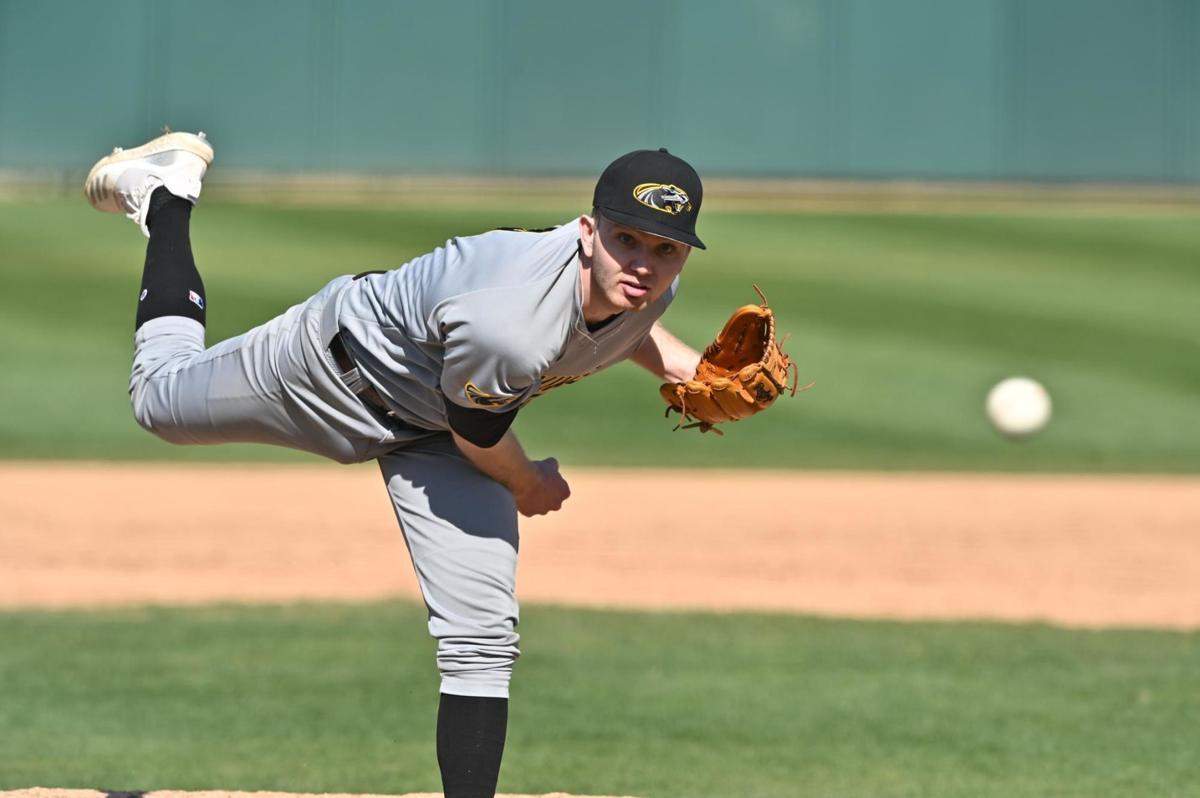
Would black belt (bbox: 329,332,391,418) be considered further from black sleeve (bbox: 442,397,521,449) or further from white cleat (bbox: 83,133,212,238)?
white cleat (bbox: 83,133,212,238)

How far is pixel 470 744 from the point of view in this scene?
336 cm

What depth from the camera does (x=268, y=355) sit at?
364 centimetres

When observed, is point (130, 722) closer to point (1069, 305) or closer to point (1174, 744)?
point (1174, 744)

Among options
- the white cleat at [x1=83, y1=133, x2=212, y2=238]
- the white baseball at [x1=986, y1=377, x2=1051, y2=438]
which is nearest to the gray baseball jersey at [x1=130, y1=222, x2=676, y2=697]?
the white cleat at [x1=83, y1=133, x2=212, y2=238]

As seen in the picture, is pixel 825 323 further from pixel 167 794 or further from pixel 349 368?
pixel 349 368

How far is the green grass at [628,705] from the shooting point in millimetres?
4707

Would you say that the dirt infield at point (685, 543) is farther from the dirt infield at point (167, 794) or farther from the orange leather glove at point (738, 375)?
the orange leather glove at point (738, 375)

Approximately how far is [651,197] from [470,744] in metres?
1.28

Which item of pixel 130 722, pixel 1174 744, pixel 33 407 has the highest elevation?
pixel 1174 744

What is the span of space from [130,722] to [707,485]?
20.6 ft

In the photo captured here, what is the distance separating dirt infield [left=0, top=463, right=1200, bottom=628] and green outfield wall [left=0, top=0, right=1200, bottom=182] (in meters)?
5.47

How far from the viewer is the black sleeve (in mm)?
3283

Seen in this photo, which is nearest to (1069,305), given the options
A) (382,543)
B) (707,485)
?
(707,485)

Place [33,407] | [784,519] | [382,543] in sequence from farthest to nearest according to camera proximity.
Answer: [33,407] < [784,519] < [382,543]
